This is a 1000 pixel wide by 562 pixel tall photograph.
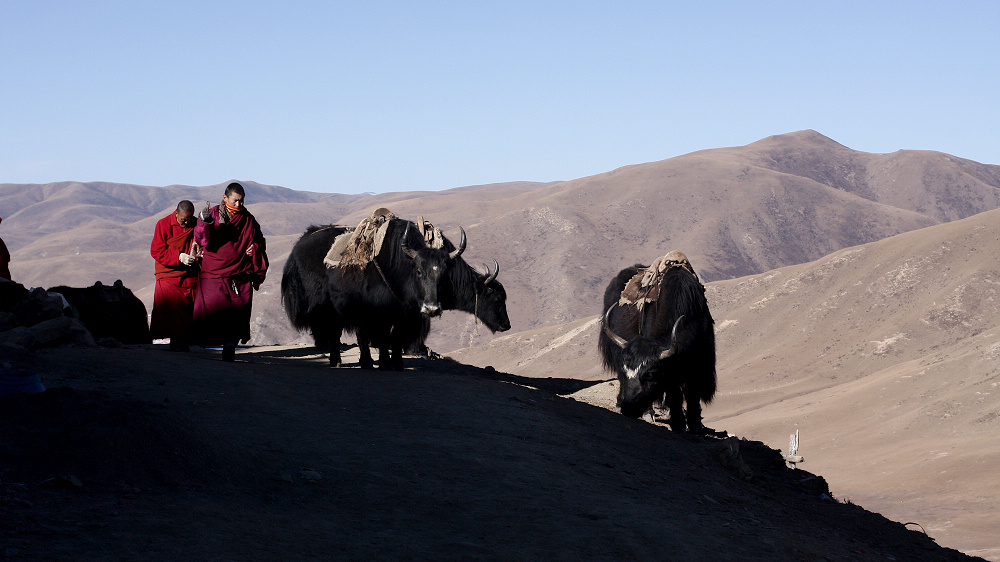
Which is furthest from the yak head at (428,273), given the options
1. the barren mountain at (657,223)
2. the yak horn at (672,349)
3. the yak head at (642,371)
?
the barren mountain at (657,223)

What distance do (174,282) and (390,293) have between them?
2.21 meters

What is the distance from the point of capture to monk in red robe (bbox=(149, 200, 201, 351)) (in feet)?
31.8

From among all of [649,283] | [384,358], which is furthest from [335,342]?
[649,283]

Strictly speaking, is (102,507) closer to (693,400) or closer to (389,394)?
(389,394)

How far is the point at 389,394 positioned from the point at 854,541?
336 cm

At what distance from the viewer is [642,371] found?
328 inches

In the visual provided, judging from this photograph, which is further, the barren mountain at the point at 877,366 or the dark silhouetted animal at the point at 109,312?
the barren mountain at the point at 877,366

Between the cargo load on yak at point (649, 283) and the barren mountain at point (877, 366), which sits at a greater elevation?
the cargo load on yak at point (649, 283)

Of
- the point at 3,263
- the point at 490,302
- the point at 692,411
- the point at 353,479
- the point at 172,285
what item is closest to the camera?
the point at 353,479

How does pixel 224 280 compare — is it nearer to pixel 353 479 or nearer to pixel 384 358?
pixel 384 358

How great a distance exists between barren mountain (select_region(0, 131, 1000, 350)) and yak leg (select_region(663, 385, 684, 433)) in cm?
5333

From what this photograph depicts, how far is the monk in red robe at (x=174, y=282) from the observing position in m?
9.70

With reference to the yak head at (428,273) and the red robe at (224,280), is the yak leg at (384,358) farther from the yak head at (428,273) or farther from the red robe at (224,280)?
the red robe at (224,280)

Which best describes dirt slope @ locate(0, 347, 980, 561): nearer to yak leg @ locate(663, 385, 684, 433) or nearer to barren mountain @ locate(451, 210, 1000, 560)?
yak leg @ locate(663, 385, 684, 433)
